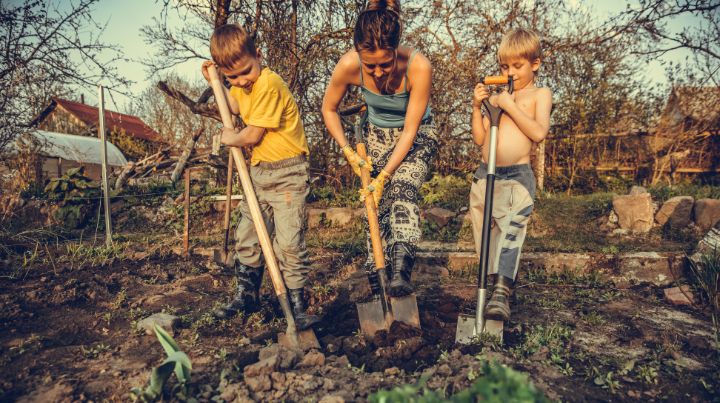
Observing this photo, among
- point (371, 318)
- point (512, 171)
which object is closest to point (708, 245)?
point (512, 171)

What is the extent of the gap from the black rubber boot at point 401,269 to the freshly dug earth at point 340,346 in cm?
23

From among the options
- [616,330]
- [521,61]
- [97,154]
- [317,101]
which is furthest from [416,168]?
[97,154]

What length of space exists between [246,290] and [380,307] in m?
1.03

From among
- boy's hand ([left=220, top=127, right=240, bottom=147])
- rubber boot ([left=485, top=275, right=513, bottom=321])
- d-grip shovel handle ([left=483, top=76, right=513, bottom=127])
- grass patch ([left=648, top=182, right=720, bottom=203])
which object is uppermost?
d-grip shovel handle ([left=483, top=76, right=513, bottom=127])

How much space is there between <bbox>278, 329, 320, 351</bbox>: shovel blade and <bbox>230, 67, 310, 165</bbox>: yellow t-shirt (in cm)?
112

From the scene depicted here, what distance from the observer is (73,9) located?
532 centimetres

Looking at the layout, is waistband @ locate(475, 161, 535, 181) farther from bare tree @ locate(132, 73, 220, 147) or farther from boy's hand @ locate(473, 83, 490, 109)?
bare tree @ locate(132, 73, 220, 147)

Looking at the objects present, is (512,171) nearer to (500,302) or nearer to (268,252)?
(500,302)

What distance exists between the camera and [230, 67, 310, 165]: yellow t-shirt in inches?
102

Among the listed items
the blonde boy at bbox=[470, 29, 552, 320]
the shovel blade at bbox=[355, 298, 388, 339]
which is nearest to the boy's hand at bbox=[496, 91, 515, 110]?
the blonde boy at bbox=[470, 29, 552, 320]

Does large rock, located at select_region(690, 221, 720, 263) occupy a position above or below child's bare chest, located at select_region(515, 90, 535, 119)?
below

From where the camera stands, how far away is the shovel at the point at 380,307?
2.50m

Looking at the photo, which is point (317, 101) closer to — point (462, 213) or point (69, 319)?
point (462, 213)

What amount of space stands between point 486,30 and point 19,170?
7.85m
